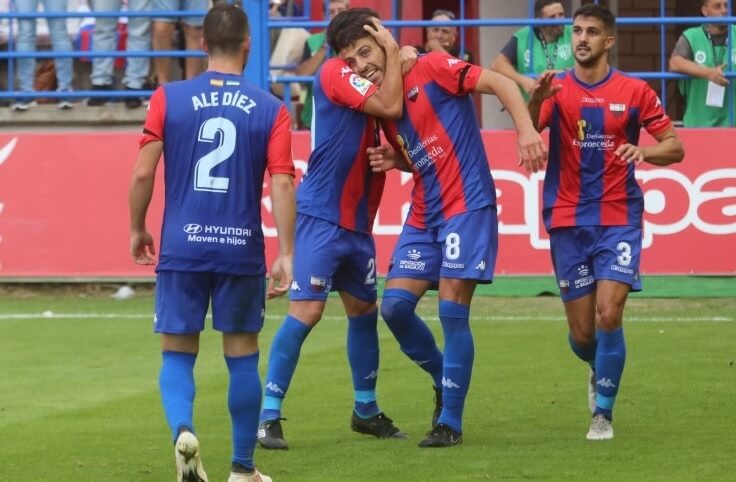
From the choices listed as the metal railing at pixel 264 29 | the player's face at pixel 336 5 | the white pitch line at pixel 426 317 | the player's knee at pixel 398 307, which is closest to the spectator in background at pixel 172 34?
the metal railing at pixel 264 29

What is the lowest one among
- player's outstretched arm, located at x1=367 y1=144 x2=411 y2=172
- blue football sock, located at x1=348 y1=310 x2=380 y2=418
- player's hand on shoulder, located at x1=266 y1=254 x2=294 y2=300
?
blue football sock, located at x1=348 y1=310 x2=380 y2=418

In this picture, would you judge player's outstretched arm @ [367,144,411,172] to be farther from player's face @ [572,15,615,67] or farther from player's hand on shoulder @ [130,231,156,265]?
player's hand on shoulder @ [130,231,156,265]

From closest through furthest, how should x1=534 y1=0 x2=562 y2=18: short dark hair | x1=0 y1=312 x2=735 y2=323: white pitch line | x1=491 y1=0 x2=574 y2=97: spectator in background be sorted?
x1=0 y1=312 x2=735 y2=323: white pitch line < x1=491 y1=0 x2=574 y2=97: spectator in background < x1=534 y1=0 x2=562 y2=18: short dark hair

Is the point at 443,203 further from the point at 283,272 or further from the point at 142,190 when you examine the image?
the point at 142,190

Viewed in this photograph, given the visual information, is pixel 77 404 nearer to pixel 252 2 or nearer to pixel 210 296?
pixel 210 296

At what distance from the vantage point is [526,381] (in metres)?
9.94

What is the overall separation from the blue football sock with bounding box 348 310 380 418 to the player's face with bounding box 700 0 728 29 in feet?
23.6

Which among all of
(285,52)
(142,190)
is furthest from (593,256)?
(285,52)

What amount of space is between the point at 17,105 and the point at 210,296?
9062 mm

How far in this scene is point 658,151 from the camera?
803cm

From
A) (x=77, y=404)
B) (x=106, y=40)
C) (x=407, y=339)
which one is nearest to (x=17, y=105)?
(x=106, y=40)

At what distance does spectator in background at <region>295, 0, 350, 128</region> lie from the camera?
48.9ft

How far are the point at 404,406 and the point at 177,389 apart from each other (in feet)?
8.66

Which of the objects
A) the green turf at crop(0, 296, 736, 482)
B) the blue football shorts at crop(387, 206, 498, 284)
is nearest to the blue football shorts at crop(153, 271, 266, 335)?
the green turf at crop(0, 296, 736, 482)
